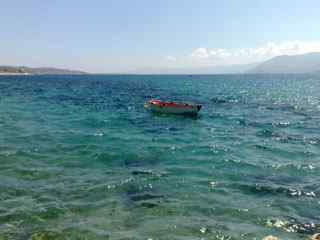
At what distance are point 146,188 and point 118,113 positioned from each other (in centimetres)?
2974

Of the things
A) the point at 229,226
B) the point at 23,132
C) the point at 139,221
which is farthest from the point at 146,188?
the point at 23,132

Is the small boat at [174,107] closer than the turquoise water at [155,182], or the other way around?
the turquoise water at [155,182]

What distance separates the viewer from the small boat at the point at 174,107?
150 feet

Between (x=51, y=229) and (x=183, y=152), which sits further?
(x=183, y=152)

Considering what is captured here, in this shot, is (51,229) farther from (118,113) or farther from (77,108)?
(77,108)

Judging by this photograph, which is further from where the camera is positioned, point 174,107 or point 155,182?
point 174,107

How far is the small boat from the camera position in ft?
150

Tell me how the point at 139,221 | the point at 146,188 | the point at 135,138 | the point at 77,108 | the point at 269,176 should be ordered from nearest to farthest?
the point at 139,221 < the point at 146,188 < the point at 269,176 < the point at 135,138 < the point at 77,108

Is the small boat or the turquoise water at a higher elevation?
the small boat

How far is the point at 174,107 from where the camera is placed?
46.5m

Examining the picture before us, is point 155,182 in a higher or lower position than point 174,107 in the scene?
lower

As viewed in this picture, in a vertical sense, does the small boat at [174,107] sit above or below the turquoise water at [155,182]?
above

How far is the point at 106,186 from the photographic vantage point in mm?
18750

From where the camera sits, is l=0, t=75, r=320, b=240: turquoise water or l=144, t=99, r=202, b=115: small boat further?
l=144, t=99, r=202, b=115: small boat
